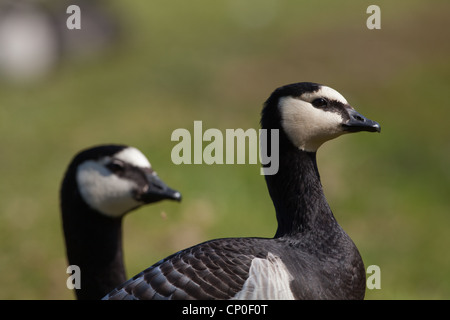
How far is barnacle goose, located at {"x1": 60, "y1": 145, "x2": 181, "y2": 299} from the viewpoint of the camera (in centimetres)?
483

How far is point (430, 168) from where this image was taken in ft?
31.8

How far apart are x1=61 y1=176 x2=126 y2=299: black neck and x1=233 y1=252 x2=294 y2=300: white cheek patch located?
4.98ft

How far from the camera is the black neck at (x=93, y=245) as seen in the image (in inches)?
194

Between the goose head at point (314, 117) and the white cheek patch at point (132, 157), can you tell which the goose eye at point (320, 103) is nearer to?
the goose head at point (314, 117)

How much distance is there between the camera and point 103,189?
4.84 meters

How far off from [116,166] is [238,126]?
6.50m

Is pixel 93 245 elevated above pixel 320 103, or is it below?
below

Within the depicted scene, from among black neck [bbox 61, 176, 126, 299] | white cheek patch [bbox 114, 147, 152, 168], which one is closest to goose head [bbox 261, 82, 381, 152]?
white cheek patch [bbox 114, 147, 152, 168]

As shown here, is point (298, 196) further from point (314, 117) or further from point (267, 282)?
point (267, 282)

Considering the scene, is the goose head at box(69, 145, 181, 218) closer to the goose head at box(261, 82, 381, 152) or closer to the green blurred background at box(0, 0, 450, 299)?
the green blurred background at box(0, 0, 450, 299)

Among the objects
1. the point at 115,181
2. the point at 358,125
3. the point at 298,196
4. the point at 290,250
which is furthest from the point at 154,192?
the point at 358,125
